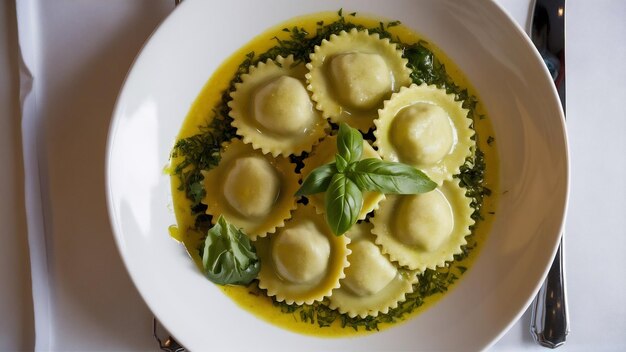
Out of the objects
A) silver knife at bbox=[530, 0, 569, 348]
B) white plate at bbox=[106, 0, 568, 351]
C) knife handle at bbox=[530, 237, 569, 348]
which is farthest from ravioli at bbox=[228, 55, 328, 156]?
knife handle at bbox=[530, 237, 569, 348]

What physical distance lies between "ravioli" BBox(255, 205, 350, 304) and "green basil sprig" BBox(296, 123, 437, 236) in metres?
0.41

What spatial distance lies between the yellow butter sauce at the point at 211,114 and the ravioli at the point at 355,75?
0.49 feet

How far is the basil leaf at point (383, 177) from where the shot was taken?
3.49m

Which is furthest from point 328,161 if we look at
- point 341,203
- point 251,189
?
point 251,189

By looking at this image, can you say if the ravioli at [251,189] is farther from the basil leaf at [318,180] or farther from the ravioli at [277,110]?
the basil leaf at [318,180]

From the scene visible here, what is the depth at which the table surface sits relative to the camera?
3857 millimetres

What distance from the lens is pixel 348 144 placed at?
350cm

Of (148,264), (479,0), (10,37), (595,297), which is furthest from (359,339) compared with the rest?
(10,37)

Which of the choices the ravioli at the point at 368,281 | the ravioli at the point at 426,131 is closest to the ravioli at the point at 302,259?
the ravioli at the point at 368,281

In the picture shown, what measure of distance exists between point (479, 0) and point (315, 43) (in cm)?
117

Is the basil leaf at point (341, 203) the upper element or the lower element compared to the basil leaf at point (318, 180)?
lower

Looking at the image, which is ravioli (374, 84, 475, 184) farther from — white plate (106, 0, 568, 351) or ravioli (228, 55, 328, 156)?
ravioli (228, 55, 328, 156)

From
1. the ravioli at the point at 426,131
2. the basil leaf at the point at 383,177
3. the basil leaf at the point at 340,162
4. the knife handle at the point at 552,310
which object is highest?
the ravioli at the point at 426,131

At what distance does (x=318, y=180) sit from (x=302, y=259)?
0.61m
